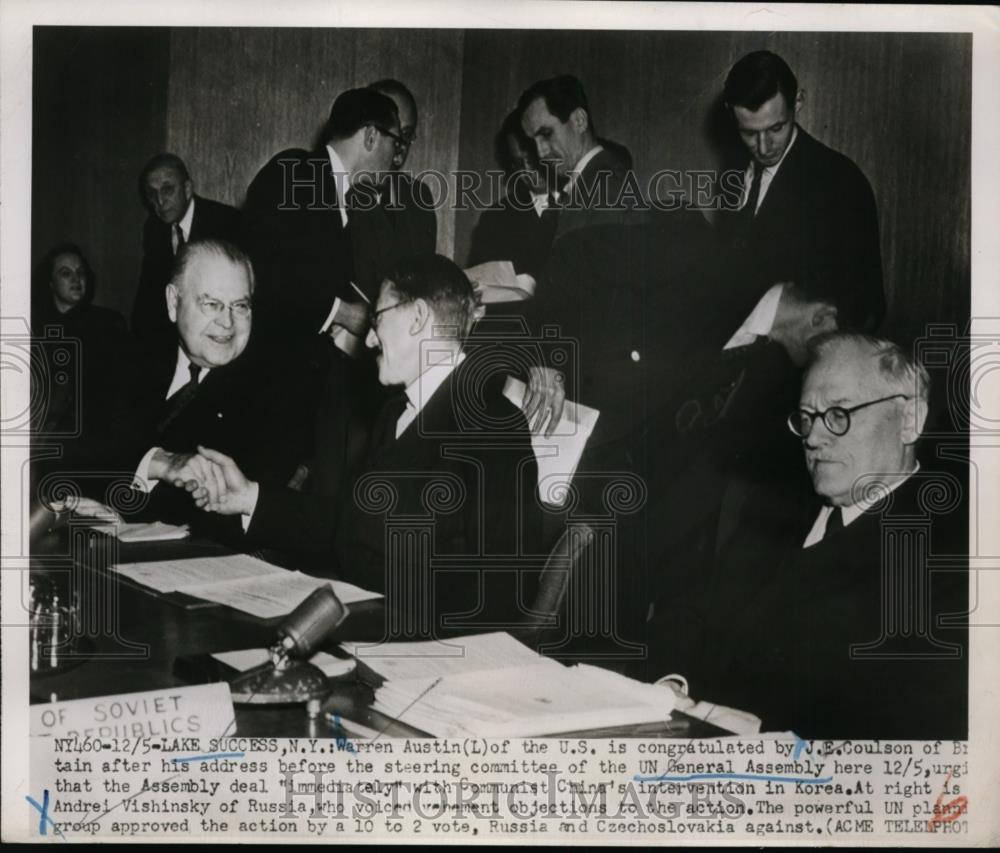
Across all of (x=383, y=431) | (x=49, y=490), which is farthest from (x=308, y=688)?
(x=49, y=490)

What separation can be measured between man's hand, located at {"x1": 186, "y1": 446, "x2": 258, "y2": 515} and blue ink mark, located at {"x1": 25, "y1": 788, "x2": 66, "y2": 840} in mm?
794

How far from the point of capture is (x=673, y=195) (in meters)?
2.74

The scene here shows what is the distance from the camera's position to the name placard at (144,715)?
8.79ft

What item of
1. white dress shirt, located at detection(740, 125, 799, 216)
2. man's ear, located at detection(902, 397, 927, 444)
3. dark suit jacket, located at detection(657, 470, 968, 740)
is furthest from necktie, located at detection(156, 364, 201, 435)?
man's ear, located at detection(902, 397, 927, 444)

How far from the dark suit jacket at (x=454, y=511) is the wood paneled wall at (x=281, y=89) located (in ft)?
1.42

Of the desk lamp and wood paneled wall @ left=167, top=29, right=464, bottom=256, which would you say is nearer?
the desk lamp

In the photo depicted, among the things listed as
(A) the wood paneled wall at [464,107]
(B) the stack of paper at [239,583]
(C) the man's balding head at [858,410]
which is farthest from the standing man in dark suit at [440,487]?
(C) the man's balding head at [858,410]

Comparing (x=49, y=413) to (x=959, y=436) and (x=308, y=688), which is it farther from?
(x=959, y=436)

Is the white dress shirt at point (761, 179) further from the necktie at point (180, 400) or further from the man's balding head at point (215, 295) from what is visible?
the necktie at point (180, 400)

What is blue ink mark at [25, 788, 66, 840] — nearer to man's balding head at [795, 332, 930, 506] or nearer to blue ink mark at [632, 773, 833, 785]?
blue ink mark at [632, 773, 833, 785]

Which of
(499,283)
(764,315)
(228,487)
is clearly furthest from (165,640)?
(764,315)

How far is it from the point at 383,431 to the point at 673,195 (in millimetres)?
895

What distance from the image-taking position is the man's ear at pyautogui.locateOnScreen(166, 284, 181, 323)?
2.81 m

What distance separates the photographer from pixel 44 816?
277 centimetres
